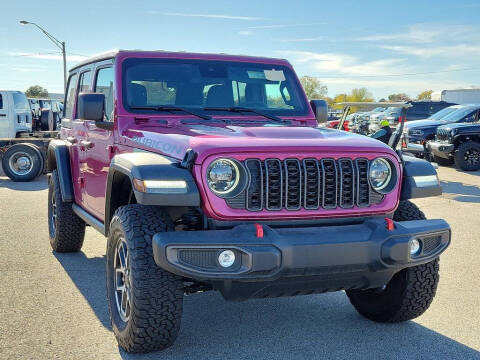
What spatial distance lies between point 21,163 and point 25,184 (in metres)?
0.75

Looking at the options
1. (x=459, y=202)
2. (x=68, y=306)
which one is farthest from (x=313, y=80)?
(x=68, y=306)

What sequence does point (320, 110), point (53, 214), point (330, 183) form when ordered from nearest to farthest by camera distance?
point (330, 183), point (320, 110), point (53, 214)

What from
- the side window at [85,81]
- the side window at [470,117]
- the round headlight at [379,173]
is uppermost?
the side window at [85,81]

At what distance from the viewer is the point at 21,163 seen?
43.9ft

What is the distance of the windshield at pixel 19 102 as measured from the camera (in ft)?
55.3

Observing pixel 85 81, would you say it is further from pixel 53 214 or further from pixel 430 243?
pixel 430 243

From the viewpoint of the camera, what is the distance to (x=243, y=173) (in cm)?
337

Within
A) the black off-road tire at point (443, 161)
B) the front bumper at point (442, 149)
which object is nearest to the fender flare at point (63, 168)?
the front bumper at point (442, 149)

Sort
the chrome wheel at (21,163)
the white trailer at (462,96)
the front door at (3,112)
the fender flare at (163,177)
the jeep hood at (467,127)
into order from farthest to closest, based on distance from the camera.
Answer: the white trailer at (462,96) → the front door at (3,112) → the jeep hood at (467,127) → the chrome wheel at (21,163) → the fender flare at (163,177)

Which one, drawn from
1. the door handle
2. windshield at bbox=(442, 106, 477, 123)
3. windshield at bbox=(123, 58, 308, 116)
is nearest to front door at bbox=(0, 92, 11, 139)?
the door handle

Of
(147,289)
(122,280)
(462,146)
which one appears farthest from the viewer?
(462,146)

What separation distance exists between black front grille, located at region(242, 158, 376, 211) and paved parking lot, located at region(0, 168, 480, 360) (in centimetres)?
98

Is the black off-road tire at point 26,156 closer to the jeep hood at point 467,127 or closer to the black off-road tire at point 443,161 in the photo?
the jeep hood at point 467,127

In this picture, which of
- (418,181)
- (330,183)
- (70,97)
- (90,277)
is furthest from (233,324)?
(70,97)
